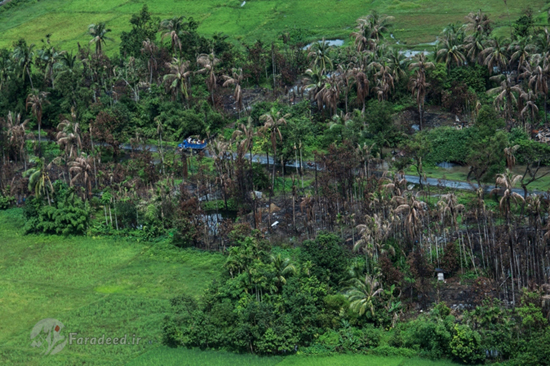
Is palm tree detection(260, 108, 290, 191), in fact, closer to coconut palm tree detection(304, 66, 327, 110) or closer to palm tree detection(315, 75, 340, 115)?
palm tree detection(315, 75, 340, 115)

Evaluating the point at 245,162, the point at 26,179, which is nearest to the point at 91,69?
the point at 26,179

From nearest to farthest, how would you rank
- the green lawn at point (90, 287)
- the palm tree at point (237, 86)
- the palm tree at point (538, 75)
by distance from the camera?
the green lawn at point (90, 287)
the palm tree at point (538, 75)
the palm tree at point (237, 86)

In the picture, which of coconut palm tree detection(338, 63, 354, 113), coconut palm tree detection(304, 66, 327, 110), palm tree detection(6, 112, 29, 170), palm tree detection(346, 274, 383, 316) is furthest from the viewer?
coconut palm tree detection(338, 63, 354, 113)

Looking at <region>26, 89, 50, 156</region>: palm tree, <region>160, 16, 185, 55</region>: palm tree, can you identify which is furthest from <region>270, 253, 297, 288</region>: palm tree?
<region>160, 16, 185, 55</region>: palm tree

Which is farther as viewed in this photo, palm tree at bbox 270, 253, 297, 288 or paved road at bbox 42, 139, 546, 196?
paved road at bbox 42, 139, 546, 196

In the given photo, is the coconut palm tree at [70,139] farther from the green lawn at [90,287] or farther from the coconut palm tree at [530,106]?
the coconut palm tree at [530,106]

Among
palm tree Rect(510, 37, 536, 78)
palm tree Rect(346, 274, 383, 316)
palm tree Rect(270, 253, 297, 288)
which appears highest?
palm tree Rect(510, 37, 536, 78)

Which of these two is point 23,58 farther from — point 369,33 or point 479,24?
point 479,24

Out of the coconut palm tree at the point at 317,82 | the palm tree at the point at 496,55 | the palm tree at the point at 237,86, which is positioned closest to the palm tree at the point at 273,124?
the palm tree at the point at 237,86

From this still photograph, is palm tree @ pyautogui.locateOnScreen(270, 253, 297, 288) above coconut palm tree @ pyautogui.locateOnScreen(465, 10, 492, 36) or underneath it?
underneath
